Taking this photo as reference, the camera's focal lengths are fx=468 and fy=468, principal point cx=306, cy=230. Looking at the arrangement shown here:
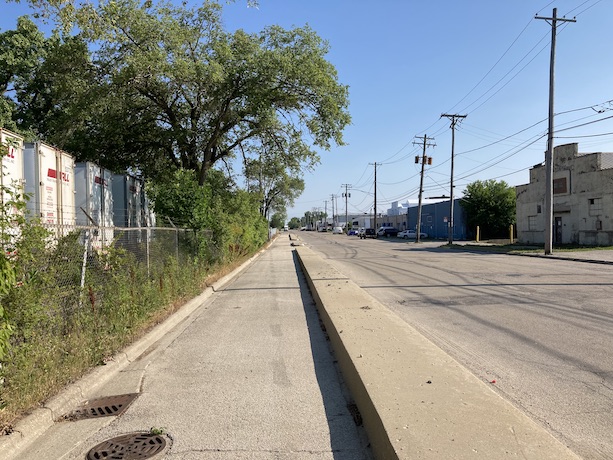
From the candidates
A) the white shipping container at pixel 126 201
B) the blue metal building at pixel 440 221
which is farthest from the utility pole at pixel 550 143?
the blue metal building at pixel 440 221

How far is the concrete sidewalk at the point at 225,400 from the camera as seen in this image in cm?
386

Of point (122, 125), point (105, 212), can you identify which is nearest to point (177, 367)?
point (105, 212)

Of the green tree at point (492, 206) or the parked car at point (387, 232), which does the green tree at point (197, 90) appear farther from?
the parked car at point (387, 232)

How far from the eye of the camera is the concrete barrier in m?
3.30

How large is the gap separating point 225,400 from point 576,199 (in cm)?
3520

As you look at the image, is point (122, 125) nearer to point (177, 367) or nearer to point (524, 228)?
point (177, 367)

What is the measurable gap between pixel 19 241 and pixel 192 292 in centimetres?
684

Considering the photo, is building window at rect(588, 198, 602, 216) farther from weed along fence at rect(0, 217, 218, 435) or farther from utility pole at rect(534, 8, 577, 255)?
weed along fence at rect(0, 217, 218, 435)

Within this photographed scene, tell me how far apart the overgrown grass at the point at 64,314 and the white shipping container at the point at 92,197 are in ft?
16.6

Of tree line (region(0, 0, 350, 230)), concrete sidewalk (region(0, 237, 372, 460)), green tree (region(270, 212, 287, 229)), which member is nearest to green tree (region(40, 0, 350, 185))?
tree line (region(0, 0, 350, 230))

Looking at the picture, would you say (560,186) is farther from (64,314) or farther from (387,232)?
(387,232)

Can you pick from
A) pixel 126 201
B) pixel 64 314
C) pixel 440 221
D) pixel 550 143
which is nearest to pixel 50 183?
pixel 126 201

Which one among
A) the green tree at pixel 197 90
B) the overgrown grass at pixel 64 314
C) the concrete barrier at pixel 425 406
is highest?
the green tree at pixel 197 90

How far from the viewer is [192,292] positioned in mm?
11555
